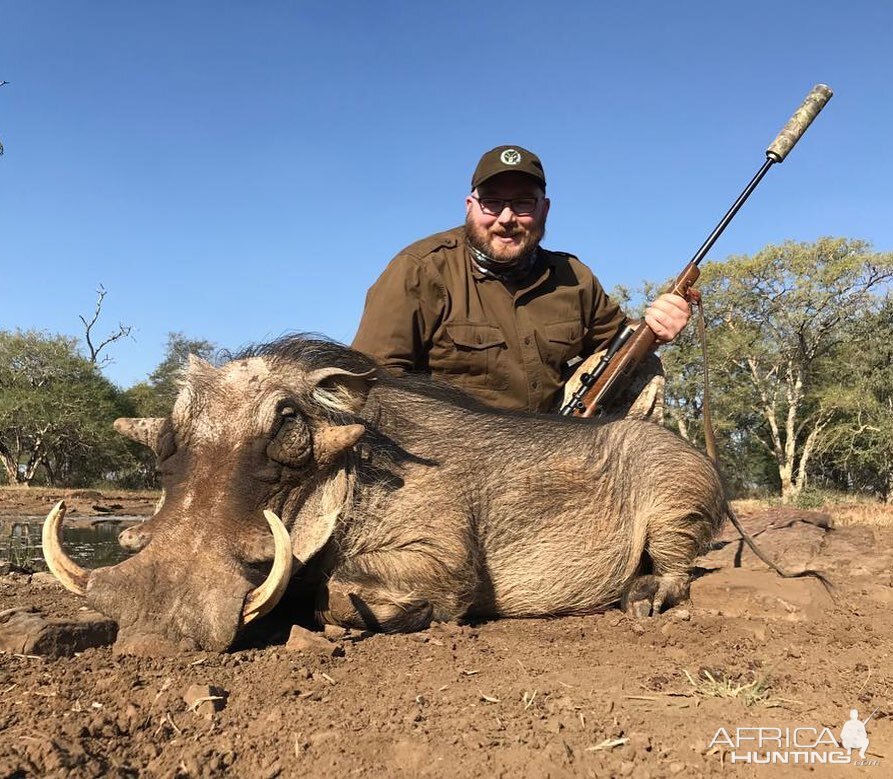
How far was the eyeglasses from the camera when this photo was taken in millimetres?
5262

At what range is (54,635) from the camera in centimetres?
258

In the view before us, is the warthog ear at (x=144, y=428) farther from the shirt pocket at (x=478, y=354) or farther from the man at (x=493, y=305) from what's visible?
the shirt pocket at (x=478, y=354)

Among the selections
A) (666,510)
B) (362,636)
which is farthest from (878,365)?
(362,636)

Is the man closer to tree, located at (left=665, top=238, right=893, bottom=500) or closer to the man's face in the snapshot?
the man's face

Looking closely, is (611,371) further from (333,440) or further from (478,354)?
(333,440)

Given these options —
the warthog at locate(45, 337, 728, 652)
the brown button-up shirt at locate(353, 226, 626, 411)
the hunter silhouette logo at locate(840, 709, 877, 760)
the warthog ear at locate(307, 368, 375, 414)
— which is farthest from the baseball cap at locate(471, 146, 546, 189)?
the hunter silhouette logo at locate(840, 709, 877, 760)

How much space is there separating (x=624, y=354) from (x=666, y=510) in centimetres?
128

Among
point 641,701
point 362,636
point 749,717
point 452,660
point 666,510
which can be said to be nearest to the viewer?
point 749,717

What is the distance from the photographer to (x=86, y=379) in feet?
99.5

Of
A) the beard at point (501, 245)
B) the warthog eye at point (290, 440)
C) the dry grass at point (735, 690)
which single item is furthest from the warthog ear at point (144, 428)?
the beard at point (501, 245)

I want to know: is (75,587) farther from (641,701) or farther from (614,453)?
(614,453)

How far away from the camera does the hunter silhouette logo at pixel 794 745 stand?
1900 millimetres

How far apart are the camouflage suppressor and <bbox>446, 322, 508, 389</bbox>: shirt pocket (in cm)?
266

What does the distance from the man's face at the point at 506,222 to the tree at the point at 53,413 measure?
81.9ft
